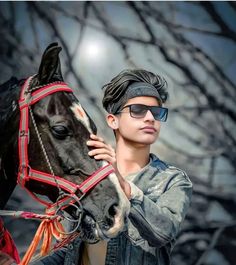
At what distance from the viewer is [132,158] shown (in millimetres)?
1137

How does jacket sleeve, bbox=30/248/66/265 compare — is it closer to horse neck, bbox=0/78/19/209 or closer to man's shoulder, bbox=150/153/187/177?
horse neck, bbox=0/78/19/209

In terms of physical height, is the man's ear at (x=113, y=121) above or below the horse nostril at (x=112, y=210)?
above

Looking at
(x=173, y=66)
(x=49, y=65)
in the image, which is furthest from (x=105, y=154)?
(x=173, y=66)

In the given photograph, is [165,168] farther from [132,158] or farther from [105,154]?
[105,154]

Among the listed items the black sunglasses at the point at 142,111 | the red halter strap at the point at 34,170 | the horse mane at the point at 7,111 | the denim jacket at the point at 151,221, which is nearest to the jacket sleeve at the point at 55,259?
the denim jacket at the point at 151,221

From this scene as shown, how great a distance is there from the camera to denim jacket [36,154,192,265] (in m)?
0.94

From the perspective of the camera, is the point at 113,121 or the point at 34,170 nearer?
the point at 34,170

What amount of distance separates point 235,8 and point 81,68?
0.93 metres

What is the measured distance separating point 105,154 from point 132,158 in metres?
0.17

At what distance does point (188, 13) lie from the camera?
2.62 metres

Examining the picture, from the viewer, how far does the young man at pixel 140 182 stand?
952mm

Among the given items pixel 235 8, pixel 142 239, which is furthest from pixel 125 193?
pixel 235 8

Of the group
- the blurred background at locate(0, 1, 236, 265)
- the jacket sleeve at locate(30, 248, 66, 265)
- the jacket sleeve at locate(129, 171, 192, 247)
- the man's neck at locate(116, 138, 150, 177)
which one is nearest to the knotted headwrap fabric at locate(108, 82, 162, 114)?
the man's neck at locate(116, 138, 150, 177)

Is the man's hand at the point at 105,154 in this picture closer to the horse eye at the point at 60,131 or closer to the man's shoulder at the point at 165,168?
the horse eye at the point at 60,131
